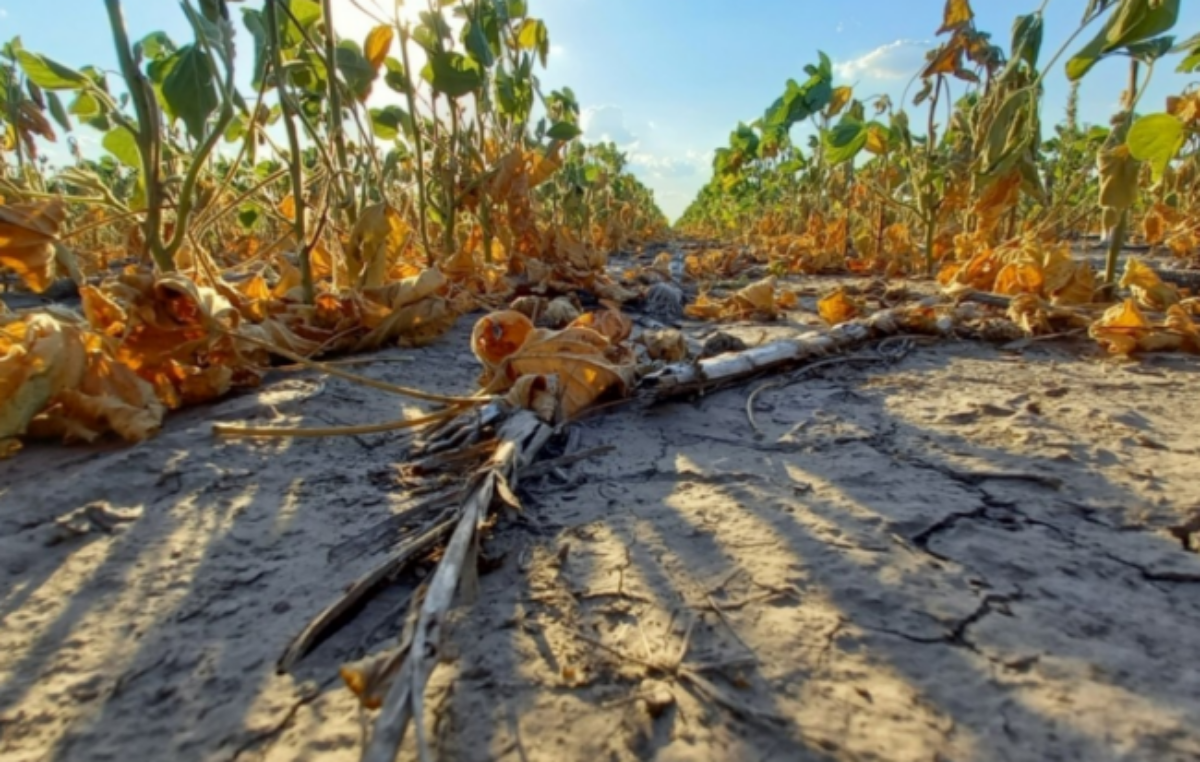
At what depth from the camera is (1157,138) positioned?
7.07ft

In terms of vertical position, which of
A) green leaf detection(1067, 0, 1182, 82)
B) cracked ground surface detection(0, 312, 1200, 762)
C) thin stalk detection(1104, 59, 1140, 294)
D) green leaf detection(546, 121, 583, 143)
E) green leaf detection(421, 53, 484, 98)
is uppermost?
green leaf detection(421, 53, 484, 98)

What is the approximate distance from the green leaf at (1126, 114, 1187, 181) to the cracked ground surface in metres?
1.21

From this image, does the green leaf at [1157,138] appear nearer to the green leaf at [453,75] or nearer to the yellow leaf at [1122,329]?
the yellow leaf at [1122,329]

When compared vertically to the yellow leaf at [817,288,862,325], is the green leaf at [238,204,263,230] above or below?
above

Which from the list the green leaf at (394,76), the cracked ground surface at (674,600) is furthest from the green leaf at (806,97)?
the cracked ground surface at (674,600)

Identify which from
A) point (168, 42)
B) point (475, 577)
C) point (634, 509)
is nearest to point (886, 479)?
Answer: point (634, 509)

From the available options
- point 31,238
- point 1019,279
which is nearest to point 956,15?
point 1019,279

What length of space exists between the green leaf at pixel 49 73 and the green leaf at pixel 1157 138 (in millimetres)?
3149

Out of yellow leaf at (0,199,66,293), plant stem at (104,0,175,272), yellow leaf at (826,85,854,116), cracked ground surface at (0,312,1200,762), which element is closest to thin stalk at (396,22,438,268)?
plant stem at (104,0,175,272)

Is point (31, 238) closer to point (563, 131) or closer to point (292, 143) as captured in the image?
point (292, 143)

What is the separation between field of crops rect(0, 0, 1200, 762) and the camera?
66cm

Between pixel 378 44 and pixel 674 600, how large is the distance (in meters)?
3.04

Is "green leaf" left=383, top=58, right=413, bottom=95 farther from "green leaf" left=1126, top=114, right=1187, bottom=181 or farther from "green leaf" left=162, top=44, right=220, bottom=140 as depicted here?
"green leaf" left=1126, top=114, right=1187, bottom=181

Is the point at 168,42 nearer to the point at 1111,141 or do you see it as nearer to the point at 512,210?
the point at 512,210
